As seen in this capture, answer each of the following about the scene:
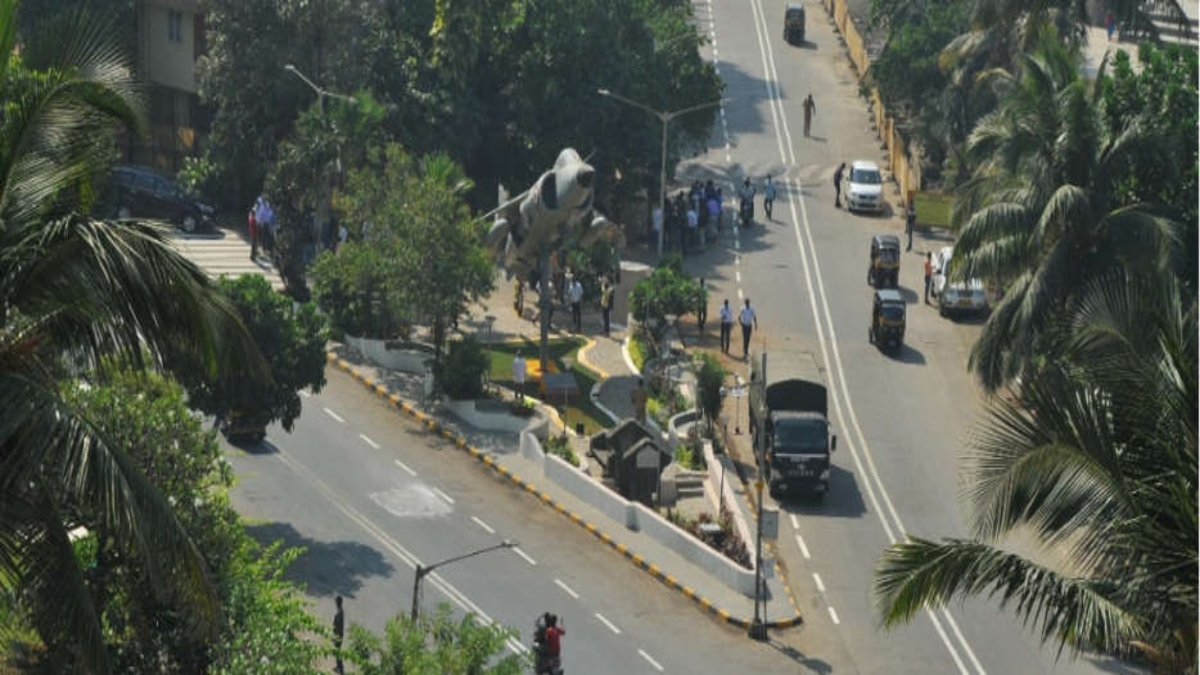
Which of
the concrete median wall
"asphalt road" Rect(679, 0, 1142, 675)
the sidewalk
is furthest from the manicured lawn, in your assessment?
"asphalt road" Rect(679, 0, 1142, 675)

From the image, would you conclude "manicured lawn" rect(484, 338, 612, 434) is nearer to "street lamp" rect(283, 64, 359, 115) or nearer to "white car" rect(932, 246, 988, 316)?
"street lamp" rect(283, 64, 359, 115)

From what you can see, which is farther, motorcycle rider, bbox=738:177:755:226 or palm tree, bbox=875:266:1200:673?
motorcycle rider, bbox=738:177:755:226

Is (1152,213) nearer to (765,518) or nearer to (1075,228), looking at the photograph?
(1075,228)

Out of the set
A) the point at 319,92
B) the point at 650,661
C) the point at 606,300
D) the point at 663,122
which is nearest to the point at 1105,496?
the point at 650,661

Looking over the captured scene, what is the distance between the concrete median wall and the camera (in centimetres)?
5325

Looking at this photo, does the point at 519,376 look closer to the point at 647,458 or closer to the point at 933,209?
the point at 647,458

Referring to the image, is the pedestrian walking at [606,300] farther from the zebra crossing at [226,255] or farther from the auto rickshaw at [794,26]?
the auto rickshaw at [794,26]

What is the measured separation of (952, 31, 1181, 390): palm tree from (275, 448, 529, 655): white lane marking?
40.9 feet

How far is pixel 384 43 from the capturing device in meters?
79.4

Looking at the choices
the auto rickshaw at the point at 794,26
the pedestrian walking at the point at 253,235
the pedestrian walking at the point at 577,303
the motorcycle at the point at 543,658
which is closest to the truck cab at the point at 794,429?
the motorcycle at the point at 543,658

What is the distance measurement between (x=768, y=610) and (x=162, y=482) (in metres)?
20.3

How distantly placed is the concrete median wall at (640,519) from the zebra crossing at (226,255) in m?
16.6

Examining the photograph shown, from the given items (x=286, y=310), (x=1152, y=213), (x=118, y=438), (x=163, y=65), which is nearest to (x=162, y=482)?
(x=118, y=438)

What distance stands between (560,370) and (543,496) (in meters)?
10.1
